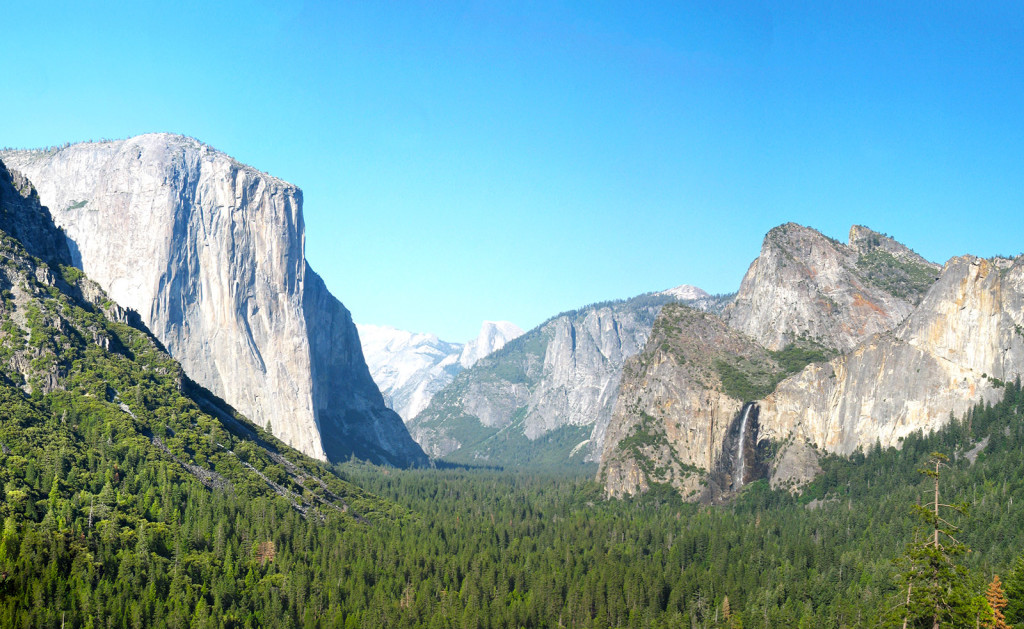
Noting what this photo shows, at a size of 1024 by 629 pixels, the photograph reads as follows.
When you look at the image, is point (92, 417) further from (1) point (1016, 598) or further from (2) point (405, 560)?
(1) point (1016, 598)

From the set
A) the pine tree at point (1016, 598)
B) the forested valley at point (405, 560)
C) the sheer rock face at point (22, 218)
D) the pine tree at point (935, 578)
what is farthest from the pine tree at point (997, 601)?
the sheer rock face at point (22, 218)

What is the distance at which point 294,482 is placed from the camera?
18012 centimetres

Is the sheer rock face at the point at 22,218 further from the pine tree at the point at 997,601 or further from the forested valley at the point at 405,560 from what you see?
the pine tree at the point at 997,601

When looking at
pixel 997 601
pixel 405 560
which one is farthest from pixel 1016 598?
pixel 405 560

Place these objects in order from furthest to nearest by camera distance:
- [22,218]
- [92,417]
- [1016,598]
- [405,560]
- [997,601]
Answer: [22,218] < [92,417] < [405,560] < [1016,598] < [997,601]

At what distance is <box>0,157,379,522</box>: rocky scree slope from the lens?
13650 cm

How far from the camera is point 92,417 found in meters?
158

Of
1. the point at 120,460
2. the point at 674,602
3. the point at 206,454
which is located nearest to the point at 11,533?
the point at 120,460

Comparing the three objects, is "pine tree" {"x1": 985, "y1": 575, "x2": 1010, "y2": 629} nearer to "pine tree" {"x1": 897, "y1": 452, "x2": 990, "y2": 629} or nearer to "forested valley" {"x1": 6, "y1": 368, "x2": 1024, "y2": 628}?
"forested valley" {"x1": 6, "y1": 368, "x2": 1024, "y2": 628}

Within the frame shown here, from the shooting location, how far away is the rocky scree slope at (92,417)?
136 metres

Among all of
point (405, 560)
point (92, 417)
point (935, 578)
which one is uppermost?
point (92, 417)

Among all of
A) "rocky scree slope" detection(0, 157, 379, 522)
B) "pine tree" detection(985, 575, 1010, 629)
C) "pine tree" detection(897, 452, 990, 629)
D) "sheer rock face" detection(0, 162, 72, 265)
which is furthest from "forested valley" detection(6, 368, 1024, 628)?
"sheer rock face" detection(0, 162, 72, 265)

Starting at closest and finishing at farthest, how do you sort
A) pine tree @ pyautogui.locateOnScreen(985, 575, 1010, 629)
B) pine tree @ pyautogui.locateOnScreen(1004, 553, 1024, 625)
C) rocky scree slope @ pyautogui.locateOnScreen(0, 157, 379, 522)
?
1. pine tree @ pyautogui.locateOnScreen(985, 575, 1010, 629)
2. pine tree @ pyautogui.locateOnScreen(1004, 553, 1024, 625)
3. rocky scree slope @ pyautogui.locateOnScreen(0, 157, 379, 522)

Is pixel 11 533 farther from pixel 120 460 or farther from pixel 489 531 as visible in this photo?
pixel 489 531
